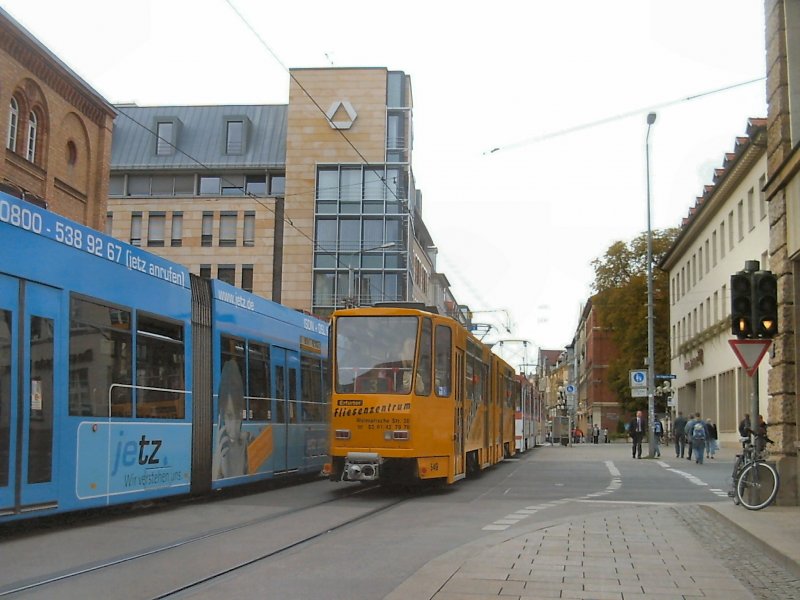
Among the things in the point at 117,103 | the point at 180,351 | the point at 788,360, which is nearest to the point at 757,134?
the point at 788,360

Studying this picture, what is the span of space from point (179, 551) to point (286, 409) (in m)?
8.53

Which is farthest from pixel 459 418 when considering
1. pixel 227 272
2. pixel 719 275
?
pixel 227 272

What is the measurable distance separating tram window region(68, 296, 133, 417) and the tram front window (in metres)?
4.95

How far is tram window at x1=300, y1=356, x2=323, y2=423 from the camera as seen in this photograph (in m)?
19.0

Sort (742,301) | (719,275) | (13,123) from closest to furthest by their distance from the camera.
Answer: (742,301)
(13,123)
(719,275)

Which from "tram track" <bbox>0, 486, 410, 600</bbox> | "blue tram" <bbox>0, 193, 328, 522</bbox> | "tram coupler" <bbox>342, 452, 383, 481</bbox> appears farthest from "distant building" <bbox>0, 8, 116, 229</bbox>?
"tram track" <bbox>0, 486, 410, 600</bbox>

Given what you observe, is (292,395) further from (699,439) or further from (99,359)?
(699,439)

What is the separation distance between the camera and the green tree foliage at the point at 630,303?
205ft

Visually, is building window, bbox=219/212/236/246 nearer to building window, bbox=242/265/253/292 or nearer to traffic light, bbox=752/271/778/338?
building window, bbox=242/265/253/292

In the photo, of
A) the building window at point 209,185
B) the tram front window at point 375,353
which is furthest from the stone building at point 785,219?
the building window at point 209,185

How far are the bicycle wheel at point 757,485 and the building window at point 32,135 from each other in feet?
80.1

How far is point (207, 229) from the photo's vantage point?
6366 cm

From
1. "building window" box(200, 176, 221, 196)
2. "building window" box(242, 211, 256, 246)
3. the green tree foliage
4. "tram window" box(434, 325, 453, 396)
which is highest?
"building window" box(200, 176, 221, 196)

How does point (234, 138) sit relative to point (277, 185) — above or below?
above
